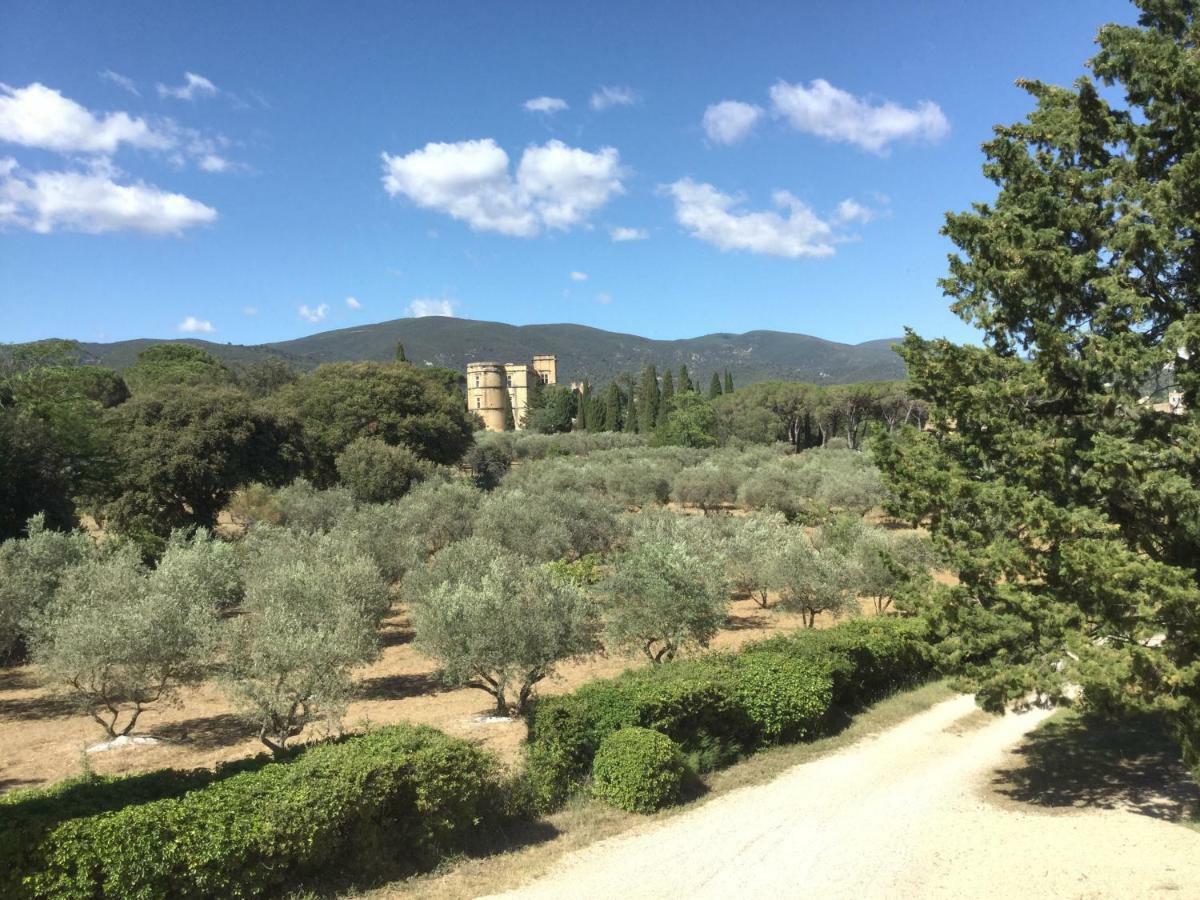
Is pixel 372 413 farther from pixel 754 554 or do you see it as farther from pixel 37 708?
pixel 37 708

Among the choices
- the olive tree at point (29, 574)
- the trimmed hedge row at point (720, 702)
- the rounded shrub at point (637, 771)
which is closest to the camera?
the rounded shrub at point (637, 771)

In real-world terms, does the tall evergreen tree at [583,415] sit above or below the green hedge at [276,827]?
above

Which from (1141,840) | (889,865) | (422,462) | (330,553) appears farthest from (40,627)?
(422,462)

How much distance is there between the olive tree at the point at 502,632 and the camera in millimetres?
14078

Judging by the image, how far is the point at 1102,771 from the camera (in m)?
11.6

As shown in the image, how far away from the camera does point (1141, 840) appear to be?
29.7 feet

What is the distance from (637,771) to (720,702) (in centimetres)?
224

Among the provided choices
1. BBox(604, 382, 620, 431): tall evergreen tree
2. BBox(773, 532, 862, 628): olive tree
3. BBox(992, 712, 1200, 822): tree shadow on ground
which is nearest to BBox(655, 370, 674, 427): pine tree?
BBox(604, 382, 620, 431): tall evergreen tree

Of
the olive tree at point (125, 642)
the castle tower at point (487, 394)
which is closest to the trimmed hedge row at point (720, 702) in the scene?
the olive tree at point (125, 642)

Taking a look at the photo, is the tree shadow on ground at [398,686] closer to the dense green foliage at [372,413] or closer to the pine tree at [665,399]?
the dense green foliage at [372,413]

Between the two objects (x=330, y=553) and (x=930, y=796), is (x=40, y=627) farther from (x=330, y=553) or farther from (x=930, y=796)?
(x=930, y=796)

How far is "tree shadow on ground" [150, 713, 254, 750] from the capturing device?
14.3 m

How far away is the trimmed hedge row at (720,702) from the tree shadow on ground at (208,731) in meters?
6.94

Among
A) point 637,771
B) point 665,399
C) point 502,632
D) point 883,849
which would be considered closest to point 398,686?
point 502,632
